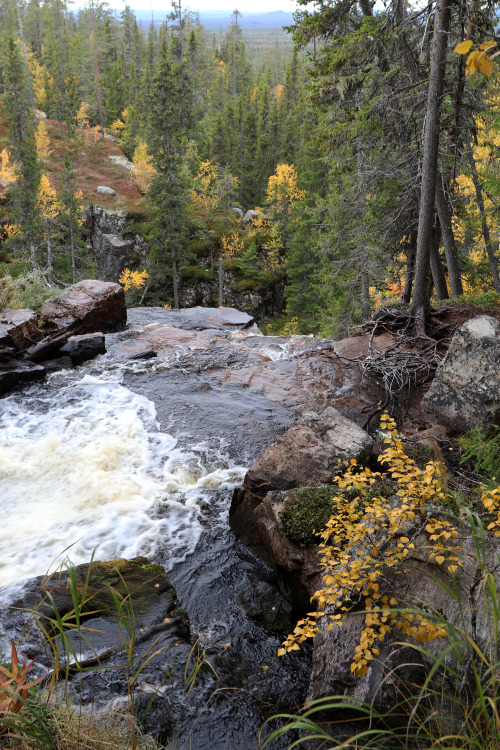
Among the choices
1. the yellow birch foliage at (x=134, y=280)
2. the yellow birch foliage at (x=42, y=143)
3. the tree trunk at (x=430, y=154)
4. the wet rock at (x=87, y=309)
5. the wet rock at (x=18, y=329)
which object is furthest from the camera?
the yellow birch foliage at (x=42, y=143)

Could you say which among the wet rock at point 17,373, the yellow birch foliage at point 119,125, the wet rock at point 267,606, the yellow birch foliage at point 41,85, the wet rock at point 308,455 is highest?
the yellow birch foliage at point 41,85

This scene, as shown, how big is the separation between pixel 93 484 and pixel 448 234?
34.3 feet

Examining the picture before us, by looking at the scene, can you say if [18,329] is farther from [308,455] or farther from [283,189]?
[283,189]

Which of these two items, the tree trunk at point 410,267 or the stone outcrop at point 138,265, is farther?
the stone outcrop at point 138,265

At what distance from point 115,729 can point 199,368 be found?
34.4ft

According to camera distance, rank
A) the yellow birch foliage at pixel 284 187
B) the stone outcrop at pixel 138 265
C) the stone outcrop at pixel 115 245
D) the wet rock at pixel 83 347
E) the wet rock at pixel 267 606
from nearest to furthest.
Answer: the wet rock at pixel 267 606 < the wet rock at pixel 83 347 < the stone outcrop at pixel 138 265 < the yellow birch foliage at pixel 284 187 < the stone outcrop at pixel 115 245

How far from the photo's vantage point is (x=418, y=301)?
1072cm

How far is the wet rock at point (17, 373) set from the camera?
11.1 metres

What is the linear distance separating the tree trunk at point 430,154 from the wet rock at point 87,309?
33.4 ft

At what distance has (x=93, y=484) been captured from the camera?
722cm

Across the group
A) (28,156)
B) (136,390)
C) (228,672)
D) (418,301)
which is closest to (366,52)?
(418,301)

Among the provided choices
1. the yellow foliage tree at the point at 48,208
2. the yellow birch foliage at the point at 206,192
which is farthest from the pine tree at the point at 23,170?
the yellow birch foliage at the point at 206,192

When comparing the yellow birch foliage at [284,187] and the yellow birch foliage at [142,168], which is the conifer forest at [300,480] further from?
the yellow birch foliage at [142,168]

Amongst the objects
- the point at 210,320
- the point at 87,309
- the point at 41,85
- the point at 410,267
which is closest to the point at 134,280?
the point at 210,320
